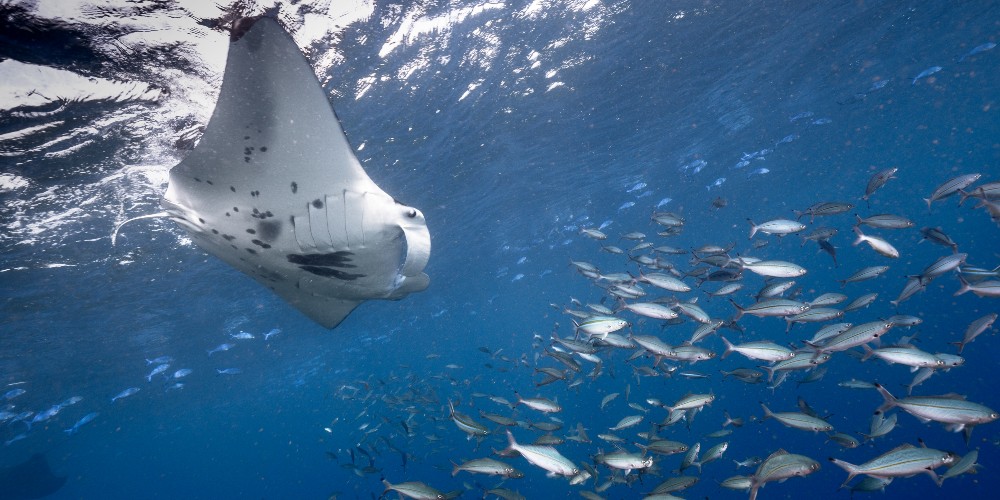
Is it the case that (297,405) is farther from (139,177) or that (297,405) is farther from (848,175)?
(848,175)

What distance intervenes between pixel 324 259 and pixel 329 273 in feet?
1.23

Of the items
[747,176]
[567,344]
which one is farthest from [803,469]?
[747,176]

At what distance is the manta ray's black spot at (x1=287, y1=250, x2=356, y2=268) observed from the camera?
4098mm

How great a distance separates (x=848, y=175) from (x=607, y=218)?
2974cm

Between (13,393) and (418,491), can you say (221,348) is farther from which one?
(418,491)

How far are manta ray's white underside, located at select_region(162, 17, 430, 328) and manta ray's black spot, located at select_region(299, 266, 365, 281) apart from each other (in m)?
0.01

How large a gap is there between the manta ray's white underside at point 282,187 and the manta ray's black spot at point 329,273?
1 centimetres

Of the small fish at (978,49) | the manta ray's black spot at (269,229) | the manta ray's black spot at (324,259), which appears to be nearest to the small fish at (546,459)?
the manta ray's black spot at (324,259)

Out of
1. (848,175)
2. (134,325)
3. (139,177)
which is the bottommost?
(848,175)

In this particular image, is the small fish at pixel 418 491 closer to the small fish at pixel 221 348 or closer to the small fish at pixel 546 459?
the small fish at pixel 546 459

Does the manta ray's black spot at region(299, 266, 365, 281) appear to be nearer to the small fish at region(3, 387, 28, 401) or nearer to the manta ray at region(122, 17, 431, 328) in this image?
the manta ray at region(122, 17, 431, 328)

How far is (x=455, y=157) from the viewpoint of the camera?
13312 millimetres

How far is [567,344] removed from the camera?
7121mm

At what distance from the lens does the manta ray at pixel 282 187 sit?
10.00 feet
